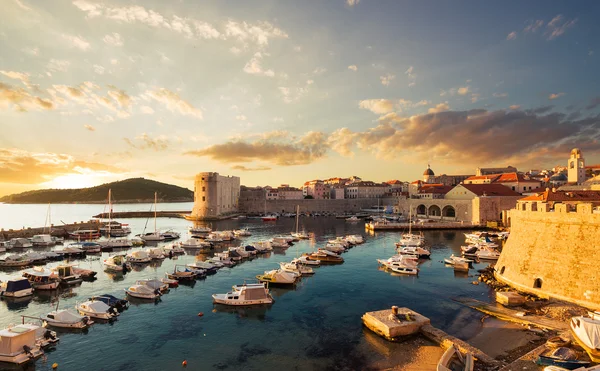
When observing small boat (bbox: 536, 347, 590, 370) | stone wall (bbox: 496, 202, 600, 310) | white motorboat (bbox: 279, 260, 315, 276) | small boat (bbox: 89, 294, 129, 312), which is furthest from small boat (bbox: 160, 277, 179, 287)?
stone wall (bbox: 496, 202, 600, 310)

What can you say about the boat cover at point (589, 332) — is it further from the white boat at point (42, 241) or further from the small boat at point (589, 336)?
the white boat at point (42, 241)

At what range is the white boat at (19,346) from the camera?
14000 mm

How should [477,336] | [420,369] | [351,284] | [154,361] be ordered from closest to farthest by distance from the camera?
[420,369] < [154,361] < [477,336] < [351,284]

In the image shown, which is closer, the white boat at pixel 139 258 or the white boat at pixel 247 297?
the white boat at pixel 247 297

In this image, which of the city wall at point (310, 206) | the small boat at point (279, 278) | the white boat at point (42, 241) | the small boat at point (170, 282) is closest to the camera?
the small boat at point (170, 282)

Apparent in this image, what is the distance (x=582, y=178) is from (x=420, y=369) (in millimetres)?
81892

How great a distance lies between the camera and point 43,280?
25578mm

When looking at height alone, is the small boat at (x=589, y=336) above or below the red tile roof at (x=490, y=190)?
below

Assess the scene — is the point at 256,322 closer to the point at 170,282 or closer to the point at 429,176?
the point at 170,282

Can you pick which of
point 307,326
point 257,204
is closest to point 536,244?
point 307,326

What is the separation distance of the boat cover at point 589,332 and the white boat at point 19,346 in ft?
77.9

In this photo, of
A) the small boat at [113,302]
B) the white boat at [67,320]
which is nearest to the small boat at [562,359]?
the white boat at [67,320]

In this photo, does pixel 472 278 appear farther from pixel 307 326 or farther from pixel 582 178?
pixel 582 178

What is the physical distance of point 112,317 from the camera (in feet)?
63.6
